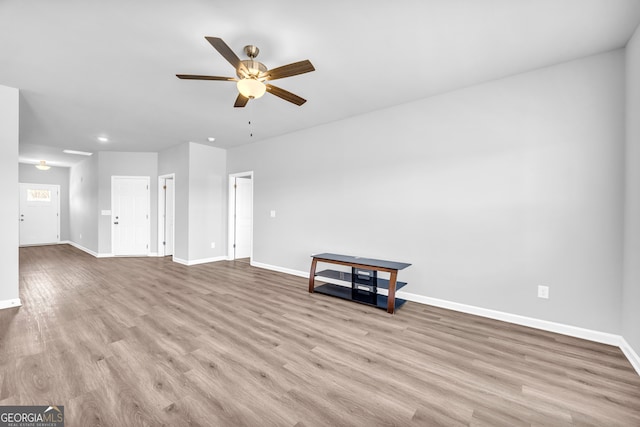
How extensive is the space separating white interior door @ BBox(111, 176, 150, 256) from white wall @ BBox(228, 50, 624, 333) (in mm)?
5068

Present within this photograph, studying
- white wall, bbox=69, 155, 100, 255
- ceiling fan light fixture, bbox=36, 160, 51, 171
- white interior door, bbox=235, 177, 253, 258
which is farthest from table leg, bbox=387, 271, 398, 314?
ceiling fan light fixture, bbox=36, 160, 51, 171

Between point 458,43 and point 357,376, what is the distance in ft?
9.40

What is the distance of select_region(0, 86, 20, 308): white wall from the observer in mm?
3137

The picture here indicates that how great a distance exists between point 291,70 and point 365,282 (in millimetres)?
2659

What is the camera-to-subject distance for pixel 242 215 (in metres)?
6.52

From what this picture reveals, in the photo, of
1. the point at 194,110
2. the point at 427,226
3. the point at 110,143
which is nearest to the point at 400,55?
the point at 427,226

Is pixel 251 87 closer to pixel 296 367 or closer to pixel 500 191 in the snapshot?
pixel 296 367

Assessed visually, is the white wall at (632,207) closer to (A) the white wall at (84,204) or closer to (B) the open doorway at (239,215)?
(B) the open doorway at (239,215)

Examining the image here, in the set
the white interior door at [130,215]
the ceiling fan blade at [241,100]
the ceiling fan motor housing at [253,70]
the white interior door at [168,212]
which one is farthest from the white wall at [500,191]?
the white interior door at [130,215]

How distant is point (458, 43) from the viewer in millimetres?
2375

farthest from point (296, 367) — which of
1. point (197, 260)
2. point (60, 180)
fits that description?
point (60, 180)

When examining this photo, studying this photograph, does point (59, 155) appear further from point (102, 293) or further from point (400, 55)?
point (400, 55)

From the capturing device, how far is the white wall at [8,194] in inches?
123

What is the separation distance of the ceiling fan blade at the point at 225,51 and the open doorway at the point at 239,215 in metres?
4.06
